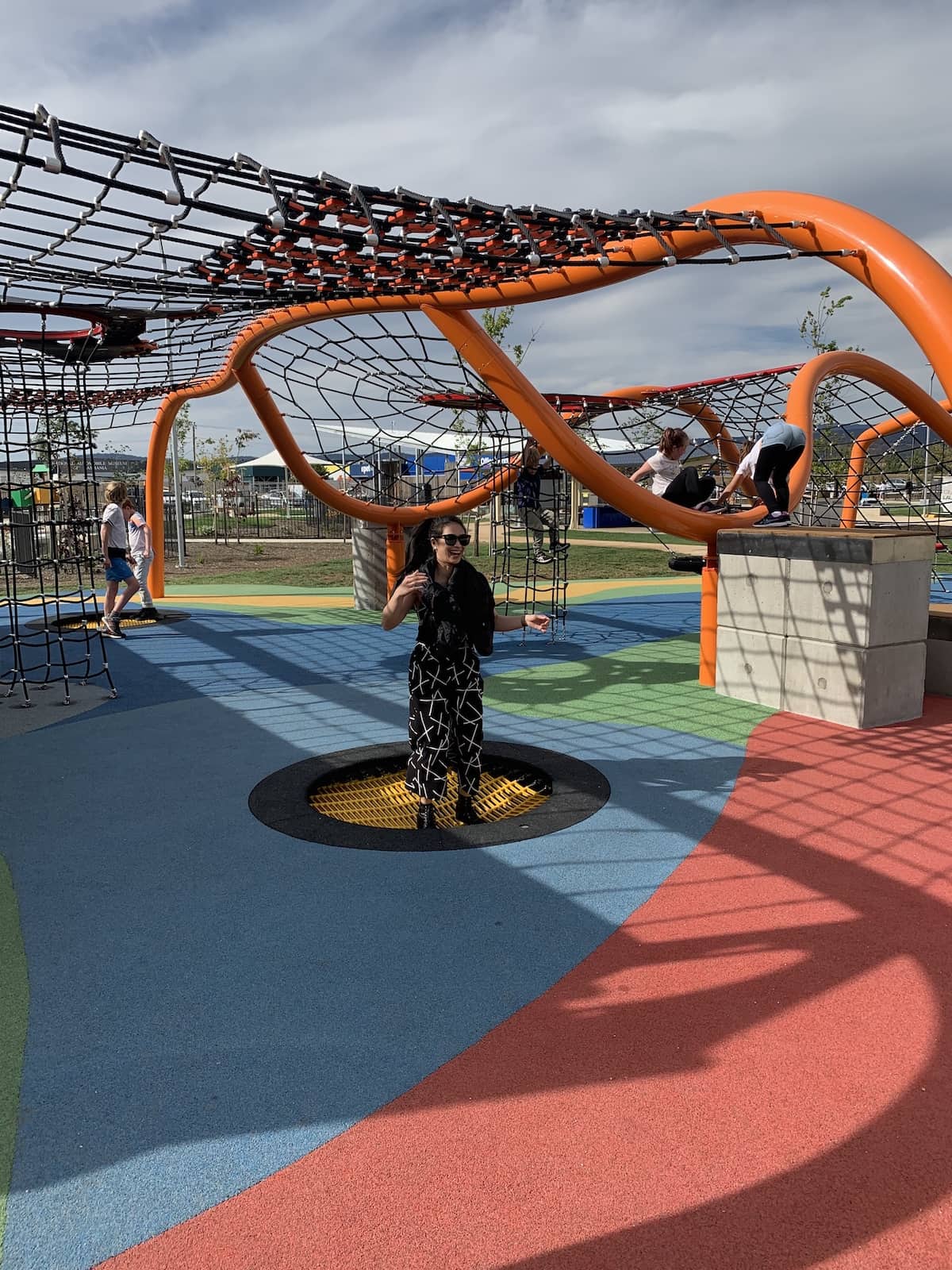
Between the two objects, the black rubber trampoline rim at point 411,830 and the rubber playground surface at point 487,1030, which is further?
the black rubber trampoline rim at point 411,830

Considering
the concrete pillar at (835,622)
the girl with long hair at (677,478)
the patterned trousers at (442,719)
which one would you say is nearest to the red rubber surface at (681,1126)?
the patterned trousers at (442,719)

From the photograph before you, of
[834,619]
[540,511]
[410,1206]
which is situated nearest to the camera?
[410,1206]

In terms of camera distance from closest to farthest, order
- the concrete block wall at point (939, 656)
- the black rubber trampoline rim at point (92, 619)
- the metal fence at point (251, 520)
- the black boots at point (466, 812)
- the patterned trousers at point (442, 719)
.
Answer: the patterned trousers at point (442, 719), the black boots at point (466, 812), the concrete block wall at point (939, 656), the black rubber trampoline rim at point (92, 619), the metal fence at point (251, 520)

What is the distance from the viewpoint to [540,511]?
11445 mm

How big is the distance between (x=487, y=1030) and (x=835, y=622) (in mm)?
4732

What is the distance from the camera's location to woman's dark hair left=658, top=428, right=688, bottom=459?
833cm

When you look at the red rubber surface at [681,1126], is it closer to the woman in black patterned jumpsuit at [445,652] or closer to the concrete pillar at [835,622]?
the woman in black patterned jumpsuit at [445,652]

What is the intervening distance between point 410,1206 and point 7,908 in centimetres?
237

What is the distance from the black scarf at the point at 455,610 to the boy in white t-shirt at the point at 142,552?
25.6ft

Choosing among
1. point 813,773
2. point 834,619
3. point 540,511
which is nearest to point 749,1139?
point 813,773

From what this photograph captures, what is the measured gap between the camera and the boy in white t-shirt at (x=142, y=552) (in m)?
11.3

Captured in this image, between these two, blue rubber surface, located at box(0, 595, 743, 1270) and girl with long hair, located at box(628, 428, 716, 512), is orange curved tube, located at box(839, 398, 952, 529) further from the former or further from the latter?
blue rubber surface, located at box(0, 595, 743, 1270)

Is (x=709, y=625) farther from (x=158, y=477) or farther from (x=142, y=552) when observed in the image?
(x=158, y=477)

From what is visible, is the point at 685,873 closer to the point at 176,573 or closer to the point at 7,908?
the point at 7,908
